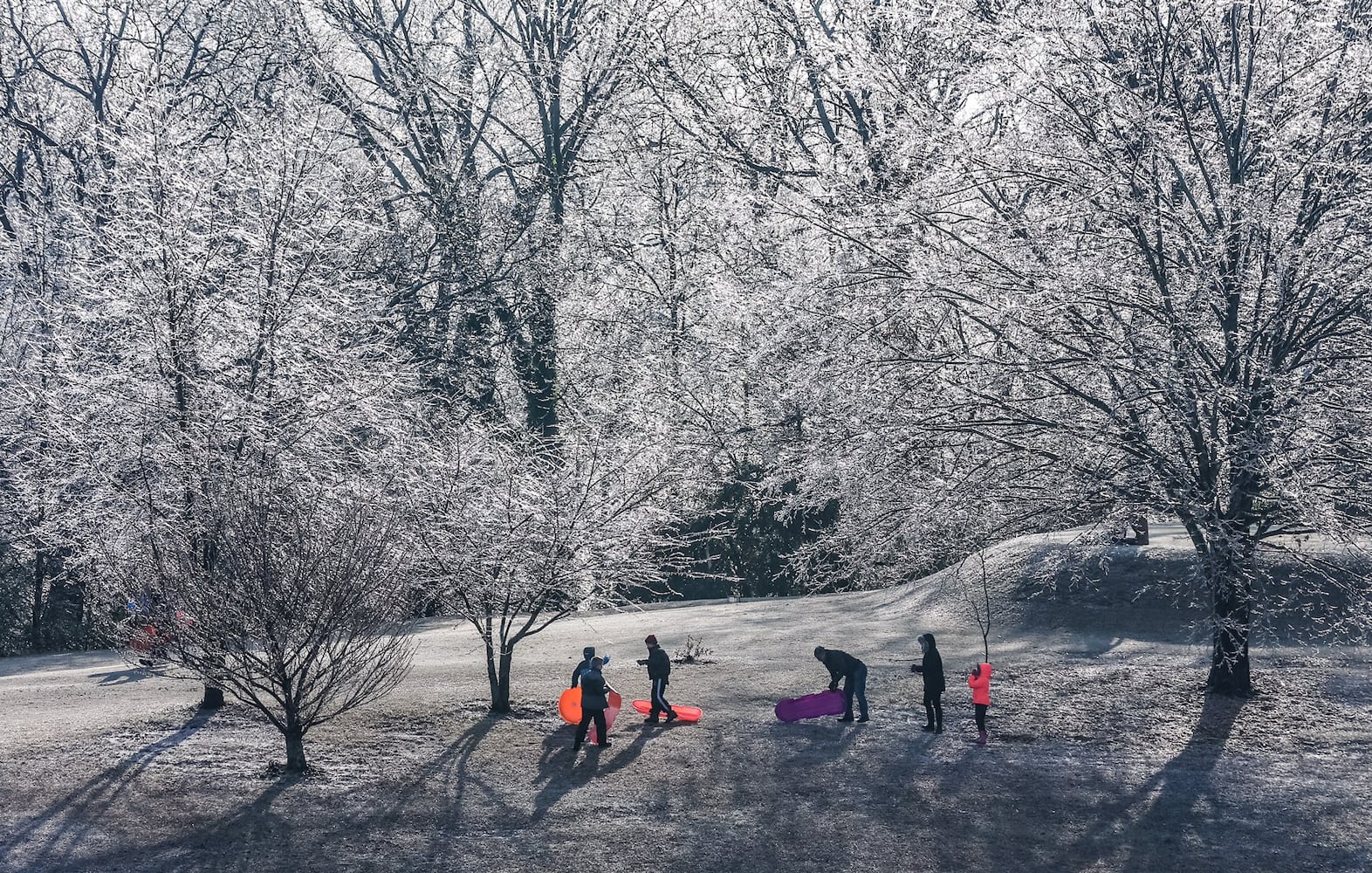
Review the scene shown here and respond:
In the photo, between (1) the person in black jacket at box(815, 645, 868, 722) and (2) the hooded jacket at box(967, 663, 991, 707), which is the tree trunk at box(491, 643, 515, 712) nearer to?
(1) the person in black jacket at box(815, 645, 868, 722)

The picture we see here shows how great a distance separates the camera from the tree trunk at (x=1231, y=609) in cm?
1123

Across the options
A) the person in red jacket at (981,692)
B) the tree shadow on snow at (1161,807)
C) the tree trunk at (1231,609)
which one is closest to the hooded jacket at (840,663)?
the person in red jacket at (981,692)

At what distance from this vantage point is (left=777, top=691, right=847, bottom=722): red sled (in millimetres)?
12453

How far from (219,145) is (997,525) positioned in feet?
55.9

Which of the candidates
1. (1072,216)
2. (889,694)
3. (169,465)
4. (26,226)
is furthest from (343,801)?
(26,226)

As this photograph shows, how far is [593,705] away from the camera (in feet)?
38.3

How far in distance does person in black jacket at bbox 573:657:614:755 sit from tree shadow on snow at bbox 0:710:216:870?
438 cm

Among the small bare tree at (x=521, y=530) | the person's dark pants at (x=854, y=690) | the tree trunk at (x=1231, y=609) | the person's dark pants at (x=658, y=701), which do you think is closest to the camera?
the tree trunk at (x=1231, y=609)

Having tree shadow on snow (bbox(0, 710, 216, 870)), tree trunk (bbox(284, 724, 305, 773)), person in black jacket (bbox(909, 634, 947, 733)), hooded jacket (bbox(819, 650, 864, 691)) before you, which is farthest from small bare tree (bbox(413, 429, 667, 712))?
person in black jacket (bbox(909, 634, 947, 733))

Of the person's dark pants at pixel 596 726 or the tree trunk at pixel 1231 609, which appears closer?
the tree trunk at pixel 1231 609

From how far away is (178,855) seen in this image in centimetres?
905

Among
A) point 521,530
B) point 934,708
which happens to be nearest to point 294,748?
point 521,530

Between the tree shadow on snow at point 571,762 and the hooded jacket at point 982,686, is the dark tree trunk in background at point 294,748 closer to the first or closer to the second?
the tree shadow on snow at point 571,762

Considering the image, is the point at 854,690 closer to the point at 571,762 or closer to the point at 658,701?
the point at 658,701
